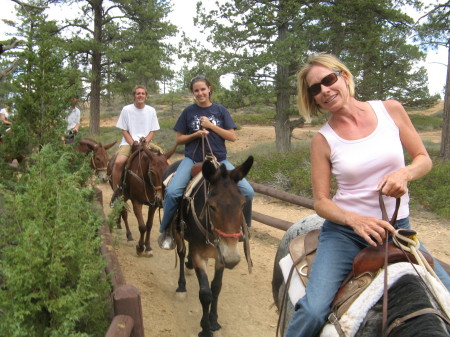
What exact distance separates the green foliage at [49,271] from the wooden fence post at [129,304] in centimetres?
18

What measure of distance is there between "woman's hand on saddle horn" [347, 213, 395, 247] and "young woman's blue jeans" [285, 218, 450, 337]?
0.27m

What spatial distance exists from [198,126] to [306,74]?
2.46 metres

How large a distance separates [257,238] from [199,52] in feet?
30.8

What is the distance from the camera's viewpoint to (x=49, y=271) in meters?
2.44

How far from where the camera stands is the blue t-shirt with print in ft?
16.1

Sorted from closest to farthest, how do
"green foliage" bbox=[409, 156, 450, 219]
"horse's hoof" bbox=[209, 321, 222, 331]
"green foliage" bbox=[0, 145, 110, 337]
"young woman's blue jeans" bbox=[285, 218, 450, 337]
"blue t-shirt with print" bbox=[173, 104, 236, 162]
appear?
1. "young woman's blue jeans" bbox=[285, 218, 450, 337]
2. "green foliage" bbox=[0, 145, 110, 337]
3. "horse's hoof" bbox=[209, 321, 222, 331]
4. "blue t-shirt with print" bbox=[173, 104, 236, 162]
5. "green foliage" bbox=[409, 156, 450, 219]

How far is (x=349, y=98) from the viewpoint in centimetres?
253

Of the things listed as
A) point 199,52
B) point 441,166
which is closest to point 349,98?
point 441,166

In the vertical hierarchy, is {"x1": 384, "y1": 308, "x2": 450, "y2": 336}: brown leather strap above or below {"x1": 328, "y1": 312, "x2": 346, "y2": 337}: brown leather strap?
above

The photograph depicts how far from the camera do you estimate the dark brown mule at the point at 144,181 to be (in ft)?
20.5

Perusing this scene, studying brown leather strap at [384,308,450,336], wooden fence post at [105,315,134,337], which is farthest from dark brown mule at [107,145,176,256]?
brown leather strap at [384,308,450,336]

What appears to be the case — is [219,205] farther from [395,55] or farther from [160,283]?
[395,55]

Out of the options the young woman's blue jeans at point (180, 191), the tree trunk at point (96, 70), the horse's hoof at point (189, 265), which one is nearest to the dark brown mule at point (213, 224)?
the young woman's blue jeans at point (180, 191)

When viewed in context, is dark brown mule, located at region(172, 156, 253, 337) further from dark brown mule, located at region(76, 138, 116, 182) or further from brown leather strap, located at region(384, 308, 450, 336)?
dark brown mule, located at region(76, 138, 116, 182)
